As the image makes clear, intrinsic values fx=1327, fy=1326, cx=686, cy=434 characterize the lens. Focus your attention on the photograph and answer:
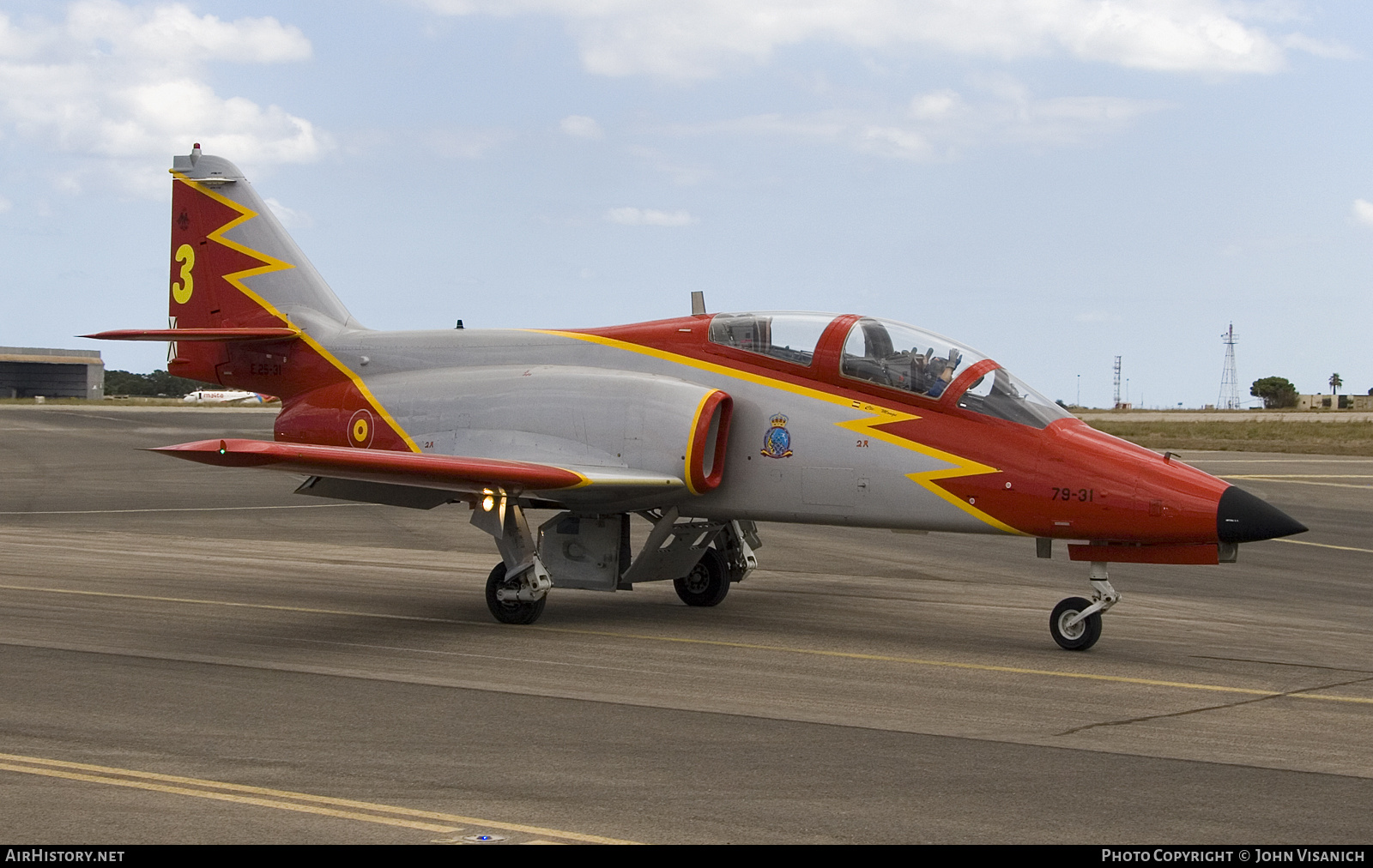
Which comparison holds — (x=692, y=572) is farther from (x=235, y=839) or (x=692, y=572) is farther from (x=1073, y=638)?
(x=235, y=839)

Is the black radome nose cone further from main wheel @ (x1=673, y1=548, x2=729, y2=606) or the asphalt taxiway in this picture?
main wheel @ (x1=673, y1=548, x2=729, y2=606)

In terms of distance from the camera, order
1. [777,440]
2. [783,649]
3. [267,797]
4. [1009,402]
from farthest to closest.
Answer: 1. [777,440]
2. [1009,402]
3. [783,649]
4. [267,797]

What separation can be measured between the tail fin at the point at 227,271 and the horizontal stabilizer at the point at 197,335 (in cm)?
48

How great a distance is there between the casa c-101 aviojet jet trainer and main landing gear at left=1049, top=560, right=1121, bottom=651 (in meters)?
0.02

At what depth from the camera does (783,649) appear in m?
11.5

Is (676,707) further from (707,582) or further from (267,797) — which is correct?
(707,582)

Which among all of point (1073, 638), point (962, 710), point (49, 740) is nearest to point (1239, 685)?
point (1073, 638)

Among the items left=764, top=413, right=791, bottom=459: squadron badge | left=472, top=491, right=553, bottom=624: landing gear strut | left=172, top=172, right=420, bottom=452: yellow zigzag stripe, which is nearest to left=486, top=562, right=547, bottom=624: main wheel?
left=472, top=491, right=553, bottom=624: landing gear strut

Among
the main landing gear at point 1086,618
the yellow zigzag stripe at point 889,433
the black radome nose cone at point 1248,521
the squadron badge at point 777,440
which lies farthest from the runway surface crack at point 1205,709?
the squadron badge at point 777,440

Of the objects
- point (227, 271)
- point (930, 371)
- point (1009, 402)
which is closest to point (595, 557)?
point (930, 371)

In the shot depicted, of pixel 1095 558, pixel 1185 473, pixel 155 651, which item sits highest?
pixel 1185 473

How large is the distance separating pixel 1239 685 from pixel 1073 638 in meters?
1.64

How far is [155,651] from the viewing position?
36.0 feet

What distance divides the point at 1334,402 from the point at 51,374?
13145 cm
